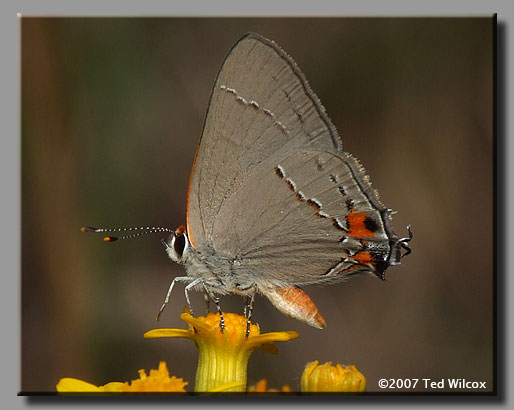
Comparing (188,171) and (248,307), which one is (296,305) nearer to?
(248,307)

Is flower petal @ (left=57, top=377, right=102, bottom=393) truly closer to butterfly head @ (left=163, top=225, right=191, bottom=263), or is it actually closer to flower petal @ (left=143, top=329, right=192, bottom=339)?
flower petal @ (left=143, top=329, right=192, bottom=339)

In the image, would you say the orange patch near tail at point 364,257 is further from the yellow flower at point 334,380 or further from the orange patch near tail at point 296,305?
the yellow flower at point 334,380

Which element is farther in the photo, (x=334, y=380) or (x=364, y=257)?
(x=364, y=257)


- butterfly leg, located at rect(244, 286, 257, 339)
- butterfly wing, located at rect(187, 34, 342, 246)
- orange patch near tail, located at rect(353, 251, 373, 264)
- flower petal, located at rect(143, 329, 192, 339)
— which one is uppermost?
butterfly wing, located at rect(187, 34, 342, 246)

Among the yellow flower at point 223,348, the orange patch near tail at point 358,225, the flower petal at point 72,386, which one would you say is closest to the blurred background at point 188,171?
the flower petal at point 72,386

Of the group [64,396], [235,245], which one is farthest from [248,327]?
[64,396]

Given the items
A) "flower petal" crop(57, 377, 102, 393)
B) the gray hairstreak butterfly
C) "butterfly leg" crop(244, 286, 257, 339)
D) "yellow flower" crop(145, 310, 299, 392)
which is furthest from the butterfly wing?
"flower petal" crop(57, 377, 102, 393)

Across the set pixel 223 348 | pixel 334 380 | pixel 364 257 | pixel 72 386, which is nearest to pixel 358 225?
pixel 364 257
